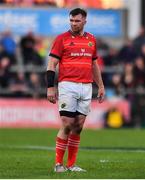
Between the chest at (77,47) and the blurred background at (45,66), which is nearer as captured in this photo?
the chest at (77,47)

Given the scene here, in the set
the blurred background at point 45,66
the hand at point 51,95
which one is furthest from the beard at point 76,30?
the blurred background at point 45,66

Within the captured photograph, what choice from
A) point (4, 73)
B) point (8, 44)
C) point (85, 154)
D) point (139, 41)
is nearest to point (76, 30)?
point (85, 154)

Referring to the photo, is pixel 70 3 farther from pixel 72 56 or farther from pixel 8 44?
pixel 72 56

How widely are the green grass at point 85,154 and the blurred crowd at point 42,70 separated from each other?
2.11 meters

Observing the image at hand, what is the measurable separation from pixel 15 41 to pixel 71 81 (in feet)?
51.1

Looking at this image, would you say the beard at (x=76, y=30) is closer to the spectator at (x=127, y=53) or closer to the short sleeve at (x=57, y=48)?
the short sleeve at (x=57, y=48)

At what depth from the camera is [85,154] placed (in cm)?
1593

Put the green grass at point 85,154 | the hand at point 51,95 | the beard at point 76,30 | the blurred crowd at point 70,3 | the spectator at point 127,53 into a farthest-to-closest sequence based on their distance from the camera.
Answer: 1. the blurred crowd at point 70,3
2. the spectator at point 127,53
3. the beard at point 76,30
4. the hand at point 51,95
5. the green grass at point 85,154

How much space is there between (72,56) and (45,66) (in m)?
14.4

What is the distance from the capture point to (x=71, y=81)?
486 inches

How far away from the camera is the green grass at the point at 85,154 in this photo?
39.0 ft

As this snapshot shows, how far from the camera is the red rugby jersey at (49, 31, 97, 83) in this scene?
1232 cm

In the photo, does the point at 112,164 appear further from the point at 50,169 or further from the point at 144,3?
the point at 144,3

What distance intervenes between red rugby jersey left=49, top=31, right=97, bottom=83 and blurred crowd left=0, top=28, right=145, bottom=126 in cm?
1312
